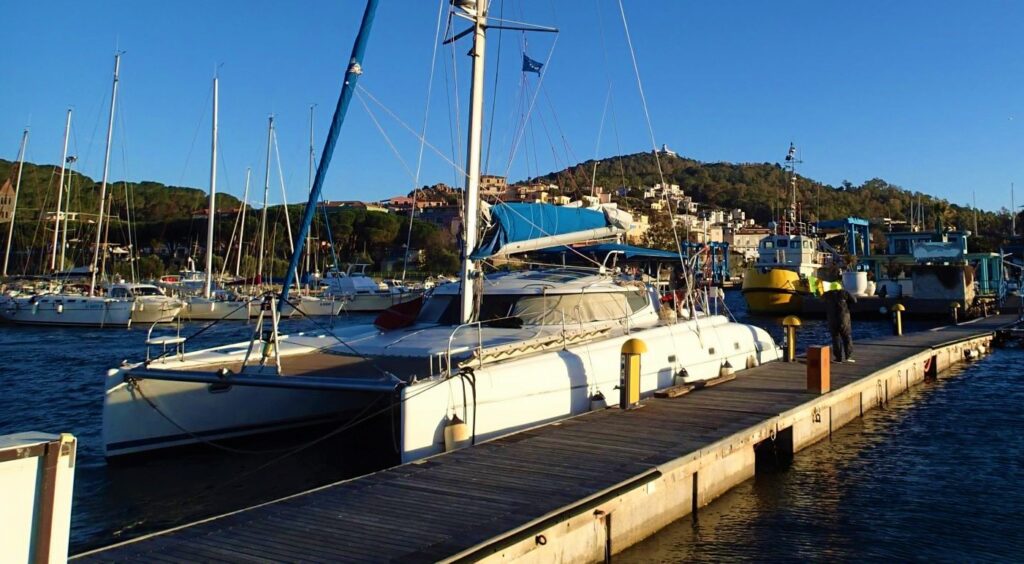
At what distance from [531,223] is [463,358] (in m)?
3.97

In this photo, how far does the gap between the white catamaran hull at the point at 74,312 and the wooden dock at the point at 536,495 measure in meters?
35.2

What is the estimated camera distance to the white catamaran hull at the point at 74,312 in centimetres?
3906

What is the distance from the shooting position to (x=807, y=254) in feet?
176

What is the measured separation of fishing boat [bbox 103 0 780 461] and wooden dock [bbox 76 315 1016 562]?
0.55 meters

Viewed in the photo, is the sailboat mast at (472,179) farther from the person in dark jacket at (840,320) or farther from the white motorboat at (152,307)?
the white motorboat at (152,307)

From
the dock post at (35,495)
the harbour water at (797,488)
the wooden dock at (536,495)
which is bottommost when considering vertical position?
the harbour water at (797,488)

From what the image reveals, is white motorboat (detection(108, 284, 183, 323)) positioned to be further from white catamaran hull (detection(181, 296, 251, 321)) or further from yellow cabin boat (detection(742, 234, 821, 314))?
yellow cabin boat (detection(742, 234, 821, 314))

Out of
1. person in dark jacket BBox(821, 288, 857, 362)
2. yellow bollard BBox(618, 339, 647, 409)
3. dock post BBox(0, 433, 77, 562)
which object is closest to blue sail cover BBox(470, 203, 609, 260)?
yellow bollard BBox(618, 339, 647, 409)

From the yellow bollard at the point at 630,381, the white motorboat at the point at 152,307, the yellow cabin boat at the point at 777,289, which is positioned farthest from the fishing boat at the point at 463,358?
the yellow cabin boat at the point at 777,289

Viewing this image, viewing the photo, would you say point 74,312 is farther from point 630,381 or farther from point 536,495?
point 536,495

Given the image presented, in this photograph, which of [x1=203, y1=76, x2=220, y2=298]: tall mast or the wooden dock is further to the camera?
[x1=203, y1=76, x2=220, y2=298]: tall mast

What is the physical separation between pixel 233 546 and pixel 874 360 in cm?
1555

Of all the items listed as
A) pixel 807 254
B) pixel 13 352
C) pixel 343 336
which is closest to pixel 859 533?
pixel 343 336

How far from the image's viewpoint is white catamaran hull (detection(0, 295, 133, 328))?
39062 millimetres
